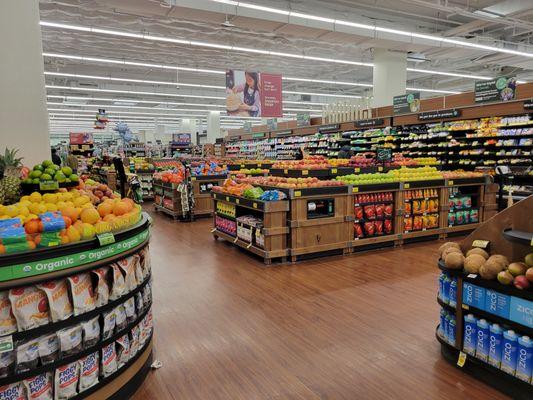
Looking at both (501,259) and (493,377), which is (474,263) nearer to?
(501,259)

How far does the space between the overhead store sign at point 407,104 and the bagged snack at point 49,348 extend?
1223 centimetres

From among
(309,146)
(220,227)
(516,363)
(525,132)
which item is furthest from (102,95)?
(516,363)

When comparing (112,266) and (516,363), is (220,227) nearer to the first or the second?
(112,266)

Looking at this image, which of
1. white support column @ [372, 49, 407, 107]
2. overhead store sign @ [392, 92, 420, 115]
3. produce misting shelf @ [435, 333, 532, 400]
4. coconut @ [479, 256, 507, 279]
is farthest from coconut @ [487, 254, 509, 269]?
white support column @ [372, 49, 407, 107]

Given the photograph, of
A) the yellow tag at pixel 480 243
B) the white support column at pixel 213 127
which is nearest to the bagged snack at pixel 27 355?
the yellow tag at pixel 480 243

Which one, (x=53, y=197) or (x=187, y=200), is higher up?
(x=53, y=197)

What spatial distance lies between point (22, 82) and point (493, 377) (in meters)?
5.31

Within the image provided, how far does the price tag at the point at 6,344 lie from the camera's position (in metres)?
2.02

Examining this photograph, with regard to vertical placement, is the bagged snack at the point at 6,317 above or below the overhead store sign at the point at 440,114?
below

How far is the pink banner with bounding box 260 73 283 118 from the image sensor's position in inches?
482

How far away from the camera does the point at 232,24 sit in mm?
9594

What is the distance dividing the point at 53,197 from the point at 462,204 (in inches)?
279

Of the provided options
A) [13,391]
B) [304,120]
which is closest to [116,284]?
[13,391]

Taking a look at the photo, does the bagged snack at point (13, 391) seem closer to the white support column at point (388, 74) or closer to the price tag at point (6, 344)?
the price tag at point (6, 344)
